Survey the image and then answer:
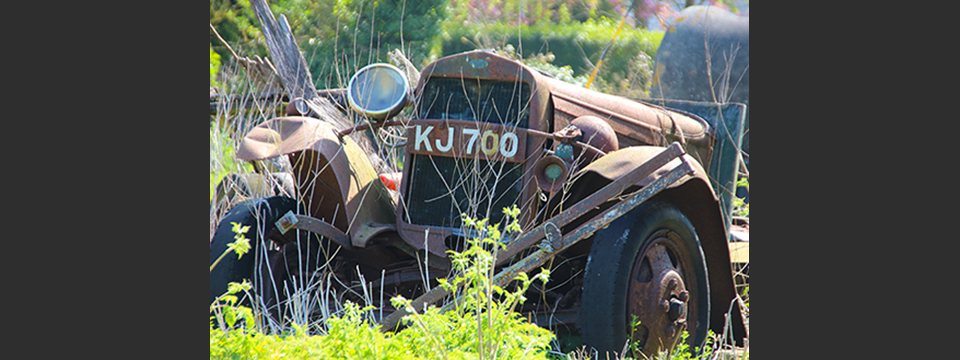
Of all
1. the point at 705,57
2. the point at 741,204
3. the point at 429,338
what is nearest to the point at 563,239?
the point at 429,338

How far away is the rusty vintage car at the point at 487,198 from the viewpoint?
306 centimetres

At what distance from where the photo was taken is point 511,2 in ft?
18.8

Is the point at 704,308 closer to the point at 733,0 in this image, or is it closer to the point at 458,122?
the point at 458,122

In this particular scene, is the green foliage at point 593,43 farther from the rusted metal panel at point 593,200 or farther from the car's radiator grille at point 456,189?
the rusted metal panel at point 593,200

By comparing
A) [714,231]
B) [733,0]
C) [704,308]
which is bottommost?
[704,308]

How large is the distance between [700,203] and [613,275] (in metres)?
0.82

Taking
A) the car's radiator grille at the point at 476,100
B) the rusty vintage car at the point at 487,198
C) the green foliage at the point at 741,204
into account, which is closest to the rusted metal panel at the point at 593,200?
the rusty vintage car at the point at 487,198

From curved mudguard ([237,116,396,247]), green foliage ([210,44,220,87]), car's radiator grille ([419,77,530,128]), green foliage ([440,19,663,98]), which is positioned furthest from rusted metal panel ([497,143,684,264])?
green foliage ([210,44,220,87])

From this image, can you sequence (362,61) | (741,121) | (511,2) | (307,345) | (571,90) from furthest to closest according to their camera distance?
1. (362,61)
2. (511,2)
3. (741,121)
4. (571,90)
5. (307,345)

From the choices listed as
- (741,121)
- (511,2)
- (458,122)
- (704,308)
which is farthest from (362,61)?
(704,308)

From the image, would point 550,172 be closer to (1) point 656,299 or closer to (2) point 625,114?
(1) point 656,299

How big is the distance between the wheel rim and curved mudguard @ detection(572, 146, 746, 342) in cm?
25

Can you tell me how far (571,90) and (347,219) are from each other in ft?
4.23

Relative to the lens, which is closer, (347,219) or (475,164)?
(475,164)
